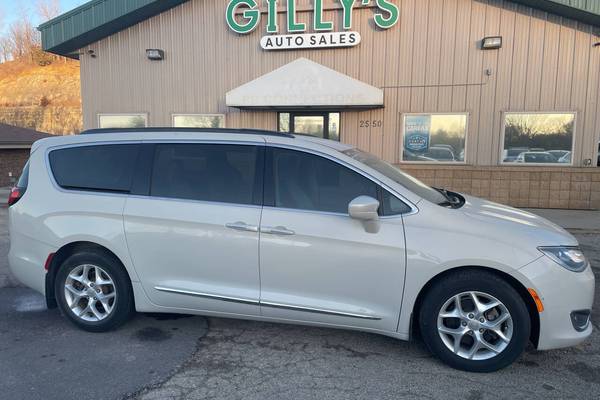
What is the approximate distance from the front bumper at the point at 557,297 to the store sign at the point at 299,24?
8.63m

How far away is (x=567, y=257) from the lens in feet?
10.0

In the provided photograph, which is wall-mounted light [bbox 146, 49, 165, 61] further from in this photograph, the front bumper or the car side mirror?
the front bumper

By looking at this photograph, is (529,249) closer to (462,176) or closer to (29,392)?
(29,392)

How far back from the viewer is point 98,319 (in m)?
3.73

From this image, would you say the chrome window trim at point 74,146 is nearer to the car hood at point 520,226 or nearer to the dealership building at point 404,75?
the car hood at point 520,226

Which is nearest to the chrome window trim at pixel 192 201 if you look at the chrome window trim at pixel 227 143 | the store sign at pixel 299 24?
the chrome window trim at pixel 227 143

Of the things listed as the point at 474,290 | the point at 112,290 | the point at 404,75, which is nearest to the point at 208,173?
the point at 112,290

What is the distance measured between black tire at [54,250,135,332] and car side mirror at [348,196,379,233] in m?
2.09

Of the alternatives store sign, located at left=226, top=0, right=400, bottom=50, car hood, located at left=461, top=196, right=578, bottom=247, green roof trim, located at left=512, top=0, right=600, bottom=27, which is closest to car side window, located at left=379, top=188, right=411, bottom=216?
car hood, located at left=461, top=196, right=578, bottom=247

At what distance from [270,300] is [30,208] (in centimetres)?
239

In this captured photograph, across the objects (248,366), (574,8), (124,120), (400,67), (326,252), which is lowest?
(248,366)

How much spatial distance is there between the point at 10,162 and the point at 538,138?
19.2m

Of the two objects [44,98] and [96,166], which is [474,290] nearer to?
[96,166]

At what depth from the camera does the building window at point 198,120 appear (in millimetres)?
11598
